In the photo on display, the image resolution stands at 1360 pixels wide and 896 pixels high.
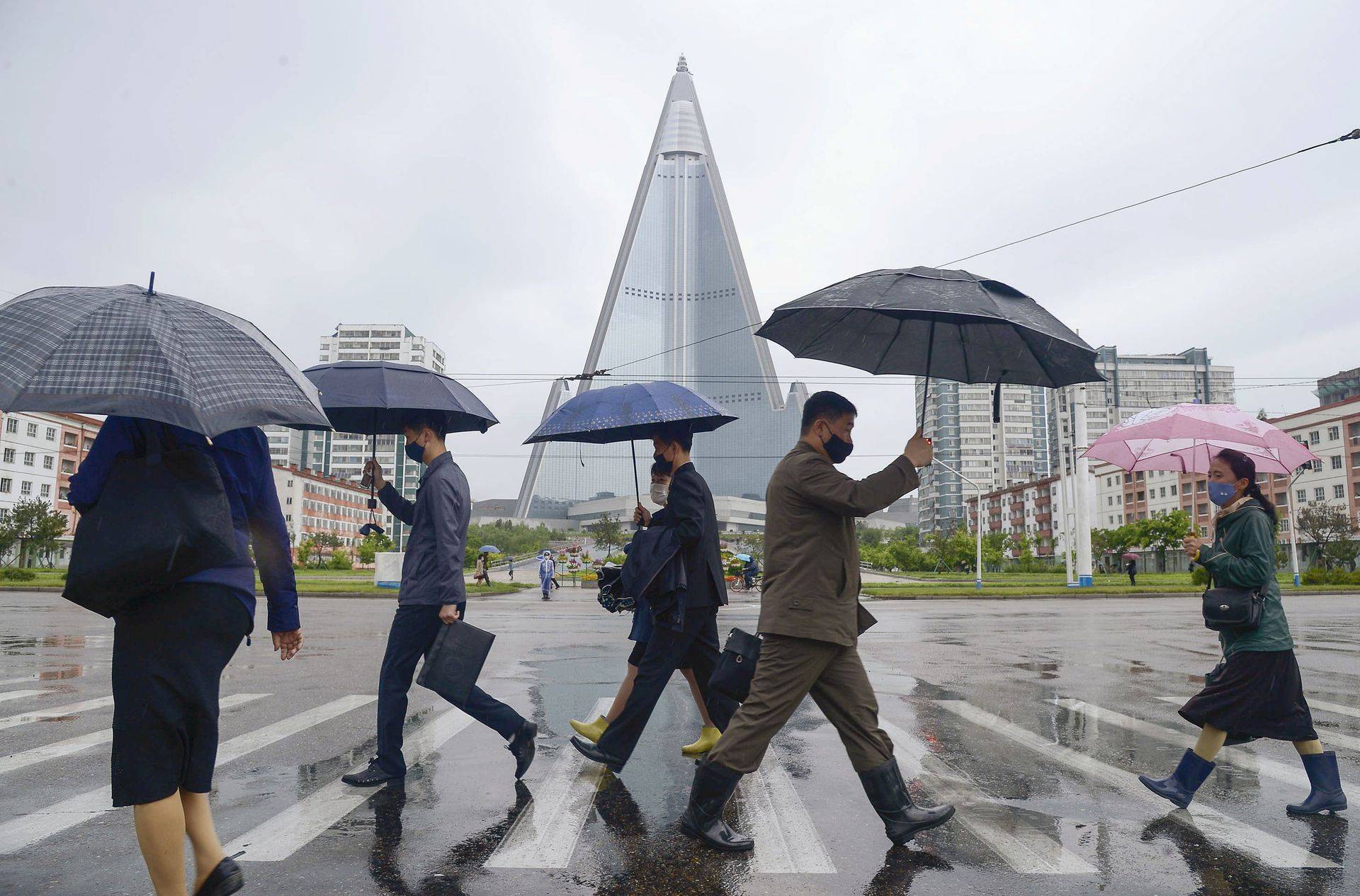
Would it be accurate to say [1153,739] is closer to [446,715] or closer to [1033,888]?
[1033,888]

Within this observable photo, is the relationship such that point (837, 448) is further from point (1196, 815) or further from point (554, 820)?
point (1196, 815)

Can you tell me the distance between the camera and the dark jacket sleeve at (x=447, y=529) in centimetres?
476

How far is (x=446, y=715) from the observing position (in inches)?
271

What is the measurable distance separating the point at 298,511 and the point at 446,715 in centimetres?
10194

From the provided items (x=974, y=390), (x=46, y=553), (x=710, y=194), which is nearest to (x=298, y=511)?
(x=46, y=553)

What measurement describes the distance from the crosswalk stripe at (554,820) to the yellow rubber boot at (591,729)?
0.12 metres

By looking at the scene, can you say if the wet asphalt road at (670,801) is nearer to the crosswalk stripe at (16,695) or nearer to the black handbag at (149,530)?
the crosswalk stripe at (16,695)

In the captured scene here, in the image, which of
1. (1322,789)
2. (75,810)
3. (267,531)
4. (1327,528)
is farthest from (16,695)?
(1327,528)

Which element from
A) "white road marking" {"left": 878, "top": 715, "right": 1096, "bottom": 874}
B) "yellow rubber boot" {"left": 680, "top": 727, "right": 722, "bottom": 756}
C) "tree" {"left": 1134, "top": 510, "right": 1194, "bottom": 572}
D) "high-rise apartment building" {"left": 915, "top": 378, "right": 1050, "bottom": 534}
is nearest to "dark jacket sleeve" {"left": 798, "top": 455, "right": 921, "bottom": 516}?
"white road marking" {"left": 878, "top": 715, "right": 1096, "bottom": 874}

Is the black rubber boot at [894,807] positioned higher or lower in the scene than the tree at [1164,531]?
lower

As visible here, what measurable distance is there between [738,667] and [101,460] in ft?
8.52

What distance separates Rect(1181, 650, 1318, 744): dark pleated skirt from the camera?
442 centimetres

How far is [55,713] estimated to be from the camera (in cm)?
664

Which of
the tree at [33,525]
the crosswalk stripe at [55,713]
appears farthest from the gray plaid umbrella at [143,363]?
the tree at [33,525]
